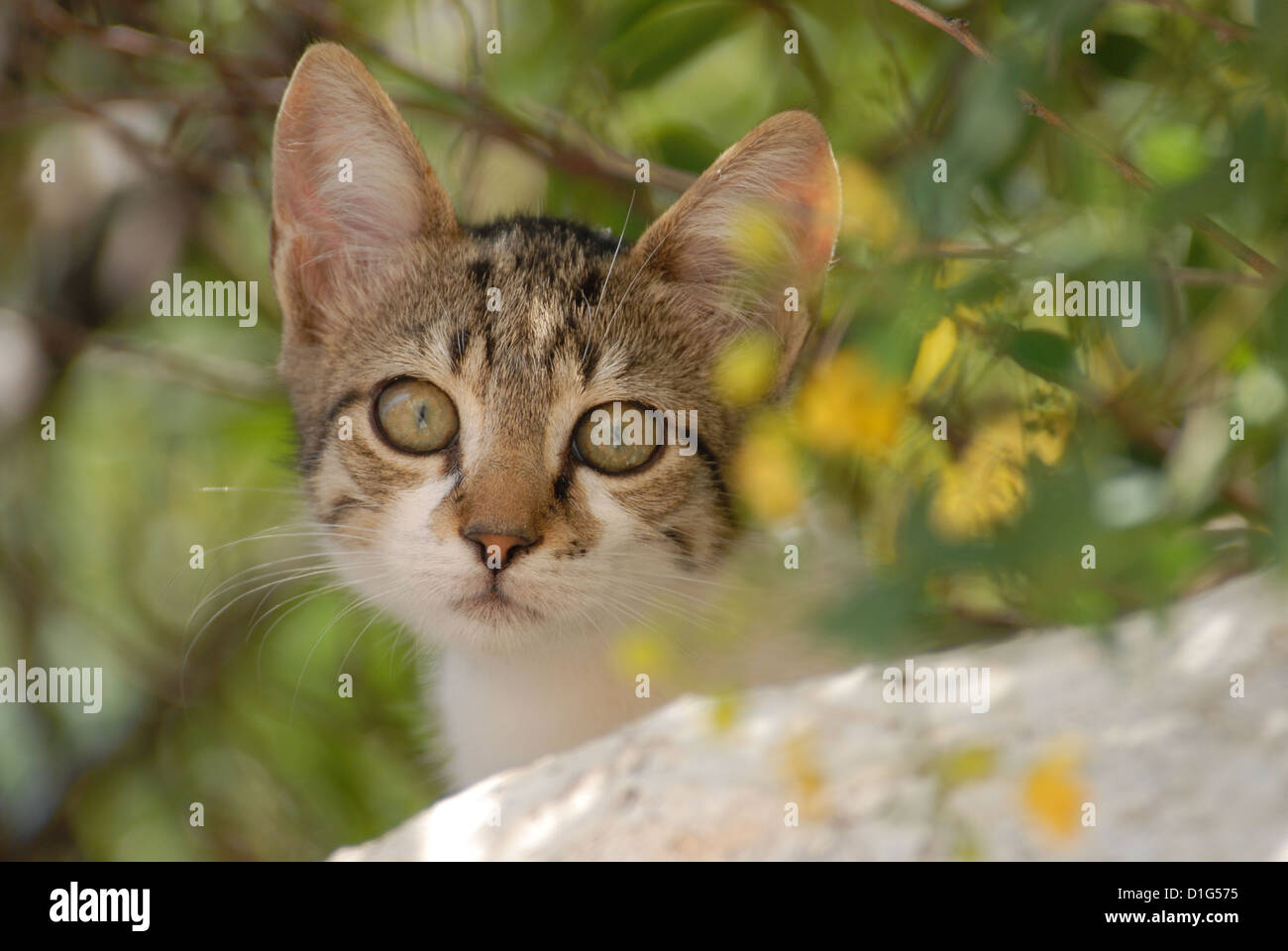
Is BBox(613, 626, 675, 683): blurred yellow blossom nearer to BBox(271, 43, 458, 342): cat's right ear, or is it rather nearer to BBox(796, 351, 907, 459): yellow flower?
Answer: BBox(796, 351, 907, 459): yellow flower

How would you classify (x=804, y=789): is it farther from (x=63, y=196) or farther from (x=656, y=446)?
(x=63, y=196)

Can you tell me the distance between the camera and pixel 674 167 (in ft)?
10.1

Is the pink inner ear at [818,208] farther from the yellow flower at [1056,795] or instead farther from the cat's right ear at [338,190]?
the yellow flower at [1056,795]

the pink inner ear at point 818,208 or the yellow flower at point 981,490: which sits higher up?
the pink inner ear at point 818,208

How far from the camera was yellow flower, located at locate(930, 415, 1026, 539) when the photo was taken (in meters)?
1.64

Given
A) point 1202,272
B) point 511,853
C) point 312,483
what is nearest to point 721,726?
point 511,853

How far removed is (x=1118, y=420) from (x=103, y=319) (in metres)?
3.03

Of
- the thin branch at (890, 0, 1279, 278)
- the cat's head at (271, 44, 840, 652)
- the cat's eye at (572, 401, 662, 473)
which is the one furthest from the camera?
the cat's eye at (572, 401, 662, 473)

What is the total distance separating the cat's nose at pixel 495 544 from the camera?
2.20 m

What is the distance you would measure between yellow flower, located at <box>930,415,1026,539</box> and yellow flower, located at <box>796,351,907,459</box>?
0.37 ft

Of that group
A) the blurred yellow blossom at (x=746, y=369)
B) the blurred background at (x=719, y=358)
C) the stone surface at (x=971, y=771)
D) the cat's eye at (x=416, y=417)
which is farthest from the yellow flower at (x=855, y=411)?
the cat's eye at (x=416, y=417)

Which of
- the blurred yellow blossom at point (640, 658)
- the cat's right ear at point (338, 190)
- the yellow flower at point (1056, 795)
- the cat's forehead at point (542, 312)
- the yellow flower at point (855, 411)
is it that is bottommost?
the yellow flower at point (1056, 795)

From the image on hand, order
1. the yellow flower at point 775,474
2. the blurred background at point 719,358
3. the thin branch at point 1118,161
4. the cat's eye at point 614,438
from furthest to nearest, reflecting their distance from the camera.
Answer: the cat's eye at point 614,438
the yellow flower at point 775,474
the thin branch at point 1118,161
the blurred background at point 719,358

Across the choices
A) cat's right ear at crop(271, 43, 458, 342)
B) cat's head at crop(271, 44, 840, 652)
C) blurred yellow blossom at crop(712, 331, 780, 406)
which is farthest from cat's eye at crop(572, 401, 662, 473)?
cat's right ear at crop(271, 43, 458, 342)
